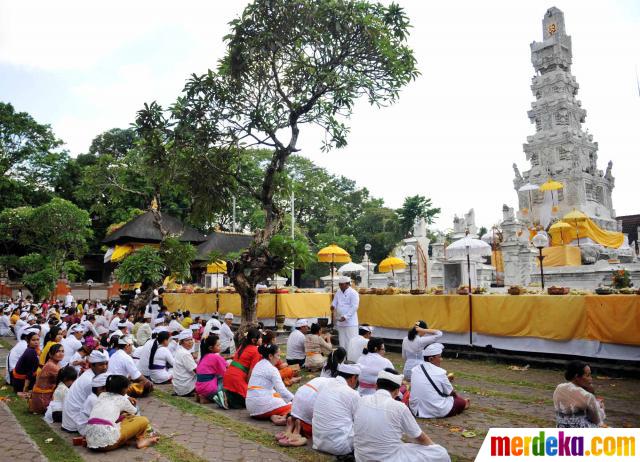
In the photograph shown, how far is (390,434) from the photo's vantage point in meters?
4.30

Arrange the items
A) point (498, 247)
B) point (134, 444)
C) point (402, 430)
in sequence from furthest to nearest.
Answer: point (498, 247), point (134, 444), point (402, 430)

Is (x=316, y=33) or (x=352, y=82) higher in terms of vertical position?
(x=316, y=33)

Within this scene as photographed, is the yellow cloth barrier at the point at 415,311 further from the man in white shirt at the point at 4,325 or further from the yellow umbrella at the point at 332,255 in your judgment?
the man in white shirt at the point at 4,325

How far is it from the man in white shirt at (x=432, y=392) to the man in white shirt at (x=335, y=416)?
1630 mm

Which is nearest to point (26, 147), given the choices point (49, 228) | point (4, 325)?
point (49, 228)

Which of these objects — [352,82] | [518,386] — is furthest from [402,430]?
[352,82]

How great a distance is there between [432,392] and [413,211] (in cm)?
3486

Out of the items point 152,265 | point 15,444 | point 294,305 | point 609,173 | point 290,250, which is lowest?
Result: point 15,444

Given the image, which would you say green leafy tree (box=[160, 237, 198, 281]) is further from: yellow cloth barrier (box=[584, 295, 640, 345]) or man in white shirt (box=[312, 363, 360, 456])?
man in white shirt (box=[312, 363, 360, 456])

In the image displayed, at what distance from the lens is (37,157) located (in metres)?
36.2

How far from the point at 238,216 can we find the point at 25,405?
34312 millimetres

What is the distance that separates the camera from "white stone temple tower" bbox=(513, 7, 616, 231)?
32.1m

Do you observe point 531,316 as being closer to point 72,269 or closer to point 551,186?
point 551,186

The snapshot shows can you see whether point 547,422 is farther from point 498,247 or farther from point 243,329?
point 498,247
